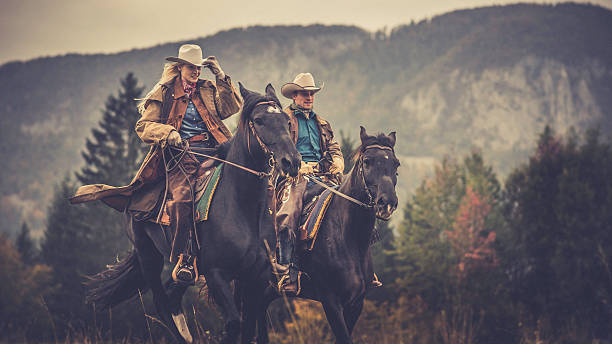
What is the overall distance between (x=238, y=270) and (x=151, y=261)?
1931 millimetres

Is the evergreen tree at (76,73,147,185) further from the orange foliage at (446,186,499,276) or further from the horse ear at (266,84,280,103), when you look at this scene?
the horse ear at (266,84,280,103)

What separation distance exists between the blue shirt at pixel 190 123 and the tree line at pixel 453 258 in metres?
15.2

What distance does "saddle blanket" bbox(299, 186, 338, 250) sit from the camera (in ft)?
25.2

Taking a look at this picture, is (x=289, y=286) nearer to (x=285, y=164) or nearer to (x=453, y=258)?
(x=285, y=164)

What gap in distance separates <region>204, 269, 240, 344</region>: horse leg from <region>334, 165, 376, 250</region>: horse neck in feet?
5.95

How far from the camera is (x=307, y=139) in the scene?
8633 millimetres

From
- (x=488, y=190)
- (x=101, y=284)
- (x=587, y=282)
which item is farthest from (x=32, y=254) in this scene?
(x=101, y=284)

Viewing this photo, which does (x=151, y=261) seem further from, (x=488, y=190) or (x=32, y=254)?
Result: (x=32, y=254)

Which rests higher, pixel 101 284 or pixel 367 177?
pixel 367 177

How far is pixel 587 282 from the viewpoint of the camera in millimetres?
35344

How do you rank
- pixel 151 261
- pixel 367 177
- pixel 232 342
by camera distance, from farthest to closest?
1. pixel 151 261
2. pixel 367 177
3. pixel 232 342

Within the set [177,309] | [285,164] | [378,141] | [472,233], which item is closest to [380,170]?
[378,141]

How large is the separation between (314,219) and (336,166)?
1.19 metres

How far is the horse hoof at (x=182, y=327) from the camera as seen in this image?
758 centimetres
